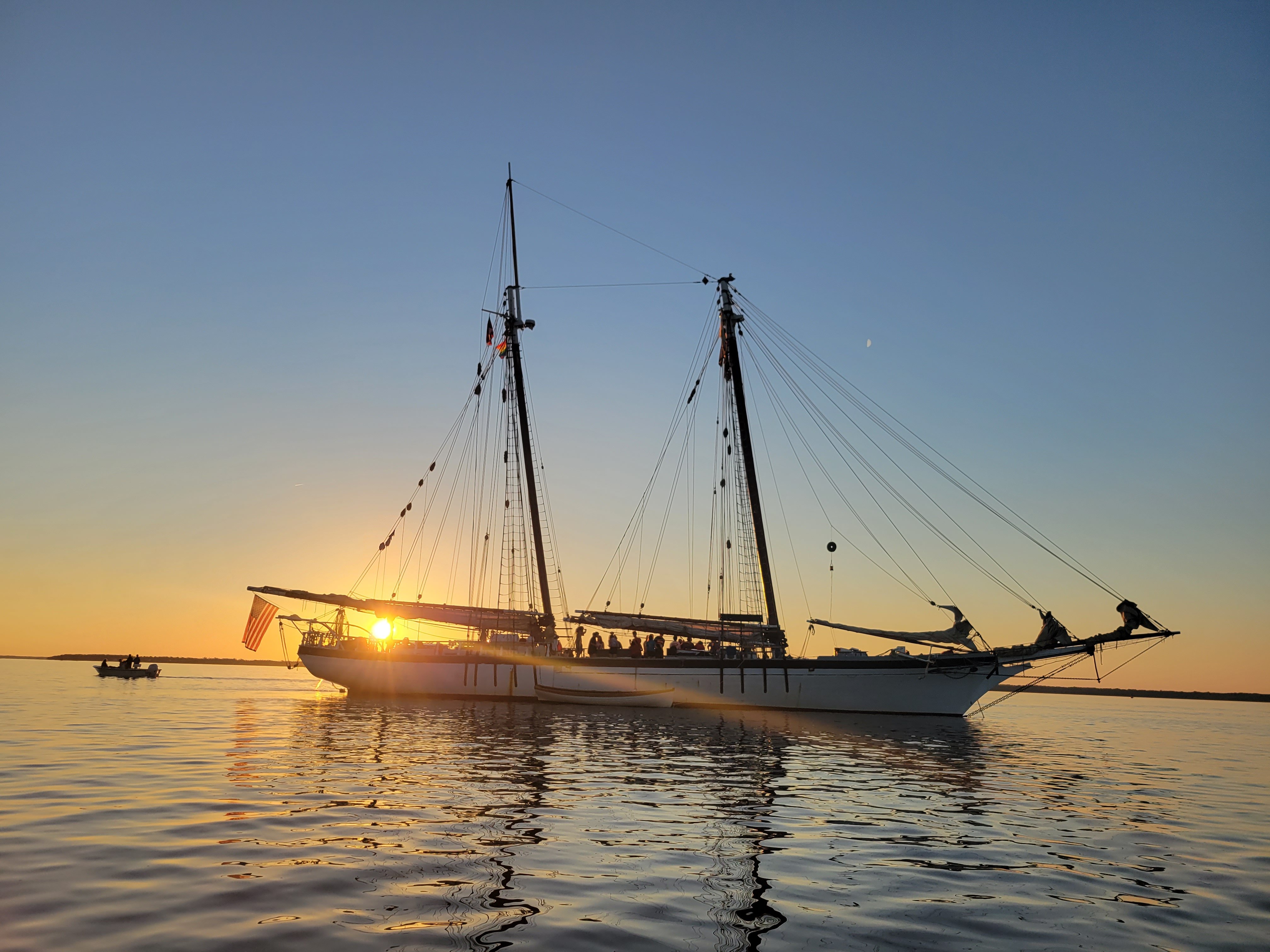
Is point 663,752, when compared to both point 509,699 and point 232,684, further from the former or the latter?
point 232,684

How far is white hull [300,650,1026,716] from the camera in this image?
49.3m

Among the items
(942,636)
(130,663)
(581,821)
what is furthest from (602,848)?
(130,663)

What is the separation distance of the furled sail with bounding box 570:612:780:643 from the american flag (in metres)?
23.4

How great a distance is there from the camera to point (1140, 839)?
14.8 metres

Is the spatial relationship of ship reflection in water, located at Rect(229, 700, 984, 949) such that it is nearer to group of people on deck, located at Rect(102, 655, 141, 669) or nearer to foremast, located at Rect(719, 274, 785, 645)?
foremast, located at Rect(719, 274, 785, 645)

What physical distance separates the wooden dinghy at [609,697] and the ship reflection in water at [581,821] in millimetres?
20930

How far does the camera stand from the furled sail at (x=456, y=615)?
58.9 meters

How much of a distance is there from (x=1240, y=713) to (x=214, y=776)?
162822mm

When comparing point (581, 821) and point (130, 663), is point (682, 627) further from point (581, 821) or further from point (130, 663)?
point (130, 663)

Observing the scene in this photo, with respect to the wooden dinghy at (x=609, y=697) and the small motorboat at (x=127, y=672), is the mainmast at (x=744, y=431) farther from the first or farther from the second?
the small motorboat at (x=127, y=672)

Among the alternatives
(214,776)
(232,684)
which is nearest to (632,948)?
(214,776)

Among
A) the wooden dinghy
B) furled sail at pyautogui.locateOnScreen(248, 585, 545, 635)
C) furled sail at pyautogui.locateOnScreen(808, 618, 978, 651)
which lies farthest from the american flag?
furled sail at pyautogui.locateOnScreen(808, 618, 978, 651)

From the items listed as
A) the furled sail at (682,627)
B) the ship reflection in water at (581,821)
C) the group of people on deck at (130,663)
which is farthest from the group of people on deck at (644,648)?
the group of people on deck at (130,663)

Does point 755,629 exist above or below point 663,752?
above
